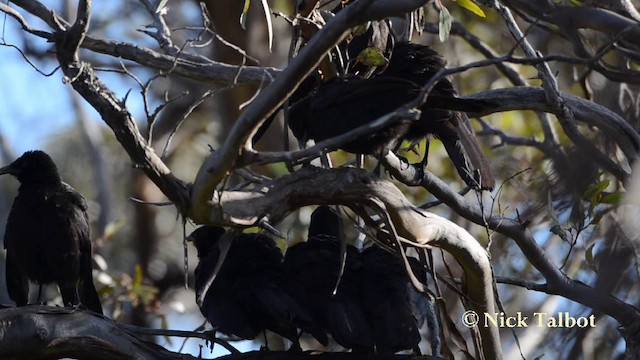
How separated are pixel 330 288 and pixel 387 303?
1.22ft

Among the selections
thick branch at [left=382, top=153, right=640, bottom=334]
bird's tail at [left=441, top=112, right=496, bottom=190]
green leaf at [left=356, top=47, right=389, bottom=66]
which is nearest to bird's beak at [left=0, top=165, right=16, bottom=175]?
thick branch at [left=382, top=153, right=640, bottom=334]

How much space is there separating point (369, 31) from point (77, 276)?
2.45 meters

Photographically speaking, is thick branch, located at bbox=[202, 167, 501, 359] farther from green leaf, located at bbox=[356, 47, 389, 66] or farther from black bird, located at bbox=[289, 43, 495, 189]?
green leaf, located at bbox=[356, 47, 389, 66]

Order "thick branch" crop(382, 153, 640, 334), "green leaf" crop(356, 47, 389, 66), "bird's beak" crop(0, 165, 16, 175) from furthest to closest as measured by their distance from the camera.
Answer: "bird's beak" crop(0, 165, 16, 175)
"thick branch" crop(382, 153, 640, 334)
"green leaf" crop(356, 47, 389, 66)

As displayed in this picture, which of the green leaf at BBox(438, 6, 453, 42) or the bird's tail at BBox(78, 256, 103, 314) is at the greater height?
the green leaf at BBox(438, 6, 453, 42)

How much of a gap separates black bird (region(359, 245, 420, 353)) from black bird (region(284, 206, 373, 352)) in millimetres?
53

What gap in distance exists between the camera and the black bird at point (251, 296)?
5621 millimetres

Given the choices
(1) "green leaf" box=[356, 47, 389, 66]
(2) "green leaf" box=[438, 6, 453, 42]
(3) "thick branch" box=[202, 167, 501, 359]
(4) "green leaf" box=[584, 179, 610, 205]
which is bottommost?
(3) "thick branch" box=[202, 167, 501, 359]

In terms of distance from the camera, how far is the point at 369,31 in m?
5.59

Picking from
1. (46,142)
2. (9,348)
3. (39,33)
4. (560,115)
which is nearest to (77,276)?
(9,348)

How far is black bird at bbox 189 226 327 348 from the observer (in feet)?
18.4

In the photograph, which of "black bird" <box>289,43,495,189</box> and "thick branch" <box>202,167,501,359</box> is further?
"black bird" <box>289,43,495,189</box>

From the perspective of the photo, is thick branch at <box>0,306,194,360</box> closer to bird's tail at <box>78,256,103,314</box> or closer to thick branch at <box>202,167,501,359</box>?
thick branch at <box>202,167,501,359</box>

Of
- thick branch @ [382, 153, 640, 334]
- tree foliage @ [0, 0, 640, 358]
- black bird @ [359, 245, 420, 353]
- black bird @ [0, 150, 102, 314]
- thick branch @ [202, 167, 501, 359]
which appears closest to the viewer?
tree foliage @ [0, 0, 640, 358]
